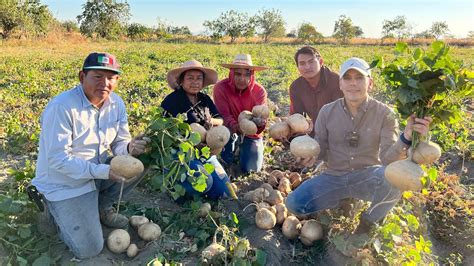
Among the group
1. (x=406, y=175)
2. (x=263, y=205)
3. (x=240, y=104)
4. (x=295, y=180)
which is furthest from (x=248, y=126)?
(x=406, y=175)

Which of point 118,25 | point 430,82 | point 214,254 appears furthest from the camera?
point 118,25

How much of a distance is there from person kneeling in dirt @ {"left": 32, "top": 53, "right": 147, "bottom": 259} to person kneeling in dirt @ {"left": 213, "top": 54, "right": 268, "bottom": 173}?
1731mm

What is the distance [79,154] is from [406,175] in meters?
2.39

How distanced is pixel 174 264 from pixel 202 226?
0.63 metres

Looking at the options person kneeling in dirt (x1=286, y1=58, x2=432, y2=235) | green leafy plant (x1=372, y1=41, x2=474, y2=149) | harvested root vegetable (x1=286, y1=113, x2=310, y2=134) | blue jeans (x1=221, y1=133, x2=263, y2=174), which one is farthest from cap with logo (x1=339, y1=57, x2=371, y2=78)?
blue jeans (x1=221, y1=133, x2=263, y2=174)

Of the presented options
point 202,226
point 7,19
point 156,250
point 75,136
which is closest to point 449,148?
point 202,226

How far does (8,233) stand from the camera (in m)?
3.07

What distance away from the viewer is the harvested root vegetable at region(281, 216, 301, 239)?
135 inches

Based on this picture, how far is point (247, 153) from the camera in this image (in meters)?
4.75

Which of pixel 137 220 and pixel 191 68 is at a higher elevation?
pixel 191 68

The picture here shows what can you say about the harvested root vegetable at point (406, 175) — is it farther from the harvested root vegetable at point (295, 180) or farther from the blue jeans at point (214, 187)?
the blue jeans at point (214, 187)

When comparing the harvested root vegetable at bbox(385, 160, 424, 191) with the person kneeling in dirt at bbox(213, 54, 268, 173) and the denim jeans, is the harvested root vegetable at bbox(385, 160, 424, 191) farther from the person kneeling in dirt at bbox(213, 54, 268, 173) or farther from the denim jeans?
the denim jeans

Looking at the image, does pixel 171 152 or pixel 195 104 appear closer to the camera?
pixel 171 152

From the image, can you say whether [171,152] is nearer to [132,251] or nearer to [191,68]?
[132,251]
